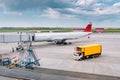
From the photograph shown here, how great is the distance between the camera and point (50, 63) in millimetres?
27250

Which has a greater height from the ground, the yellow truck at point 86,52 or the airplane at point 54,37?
the airplane at point 54,37

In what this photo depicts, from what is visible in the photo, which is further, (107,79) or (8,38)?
(8,38)

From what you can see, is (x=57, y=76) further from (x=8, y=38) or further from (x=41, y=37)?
(x=41, y=37)

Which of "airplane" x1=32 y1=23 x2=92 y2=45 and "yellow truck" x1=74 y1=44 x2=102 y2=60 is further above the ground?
"airplane" x1=32 y1=23 x2=92 y2=45

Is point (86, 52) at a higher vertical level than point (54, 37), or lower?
lower

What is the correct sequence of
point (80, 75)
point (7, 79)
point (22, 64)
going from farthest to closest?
1. point (22, 64)
2. point (80, 75)
3. point (7, 79)

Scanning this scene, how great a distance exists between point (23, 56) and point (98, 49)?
13.4 metres

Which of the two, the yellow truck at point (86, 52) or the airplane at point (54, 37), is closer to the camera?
the yellow truck at point (86, 52)

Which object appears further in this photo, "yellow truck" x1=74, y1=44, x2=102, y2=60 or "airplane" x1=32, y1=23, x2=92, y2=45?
"airplane" x1=32, y1=23, x2=92, y2=45

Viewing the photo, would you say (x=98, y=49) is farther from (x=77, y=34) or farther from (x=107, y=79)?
(x=77, y=34)

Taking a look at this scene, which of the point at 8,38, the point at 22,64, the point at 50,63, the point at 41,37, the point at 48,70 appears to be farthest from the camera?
the point at 41,37

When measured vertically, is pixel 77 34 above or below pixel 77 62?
above

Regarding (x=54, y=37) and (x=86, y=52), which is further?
(x=54, y=37)

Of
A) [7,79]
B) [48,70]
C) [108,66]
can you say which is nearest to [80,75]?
[48,70]
